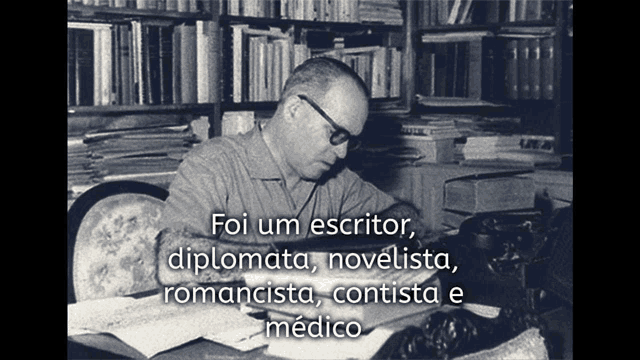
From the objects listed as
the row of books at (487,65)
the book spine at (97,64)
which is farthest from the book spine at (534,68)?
the book spine at (97,64)

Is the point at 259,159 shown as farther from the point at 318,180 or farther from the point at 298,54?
the point at 298,54

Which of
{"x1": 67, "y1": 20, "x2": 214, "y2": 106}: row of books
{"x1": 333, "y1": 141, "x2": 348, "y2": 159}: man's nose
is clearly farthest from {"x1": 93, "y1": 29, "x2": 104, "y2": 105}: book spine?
{"x1": 333, "y1": 141, "x2": 348, "y2": 159}: man's nose

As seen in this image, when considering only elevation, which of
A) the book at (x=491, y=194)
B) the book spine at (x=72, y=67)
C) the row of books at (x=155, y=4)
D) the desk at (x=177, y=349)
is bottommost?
the desk at (x=177, y=349)

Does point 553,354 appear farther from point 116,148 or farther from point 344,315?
point 116,148

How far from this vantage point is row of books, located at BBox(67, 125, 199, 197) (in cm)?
262

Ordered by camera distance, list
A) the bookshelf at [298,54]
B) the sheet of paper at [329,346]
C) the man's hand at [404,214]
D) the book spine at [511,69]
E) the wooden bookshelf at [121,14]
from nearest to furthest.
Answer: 1. the sheet of paper at [329,346]
2. the man's hand at [404,214]
3. the wooden bookshelf at [121,14]
4. the bookshelf at [298,54]
5. the book spine at [511,69]

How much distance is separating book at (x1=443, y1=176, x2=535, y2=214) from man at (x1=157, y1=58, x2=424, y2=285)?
0.67ft

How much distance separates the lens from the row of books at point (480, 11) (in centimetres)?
318

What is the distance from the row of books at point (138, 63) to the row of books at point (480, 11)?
3.84 ft

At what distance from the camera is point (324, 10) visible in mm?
3219

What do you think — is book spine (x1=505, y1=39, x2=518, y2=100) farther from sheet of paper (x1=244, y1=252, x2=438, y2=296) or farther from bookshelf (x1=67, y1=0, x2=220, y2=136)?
sheet of paper (x1=244, y1=252, x2=438, y2=296)

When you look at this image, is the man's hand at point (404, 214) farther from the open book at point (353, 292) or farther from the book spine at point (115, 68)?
the book spine at point (115, 68)

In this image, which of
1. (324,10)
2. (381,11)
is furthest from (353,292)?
(381,11)

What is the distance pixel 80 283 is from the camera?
69.8 inches
